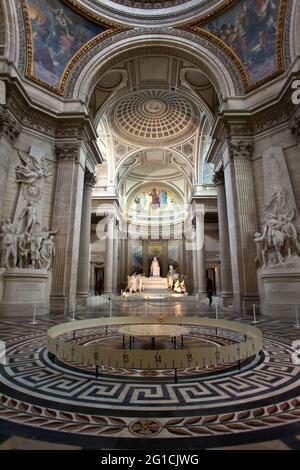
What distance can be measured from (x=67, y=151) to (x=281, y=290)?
10.6 metres

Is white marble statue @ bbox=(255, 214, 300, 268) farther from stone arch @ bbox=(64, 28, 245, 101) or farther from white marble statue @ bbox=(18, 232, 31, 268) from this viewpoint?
white marble statue @ bbox=(18, 232, 31, 268)

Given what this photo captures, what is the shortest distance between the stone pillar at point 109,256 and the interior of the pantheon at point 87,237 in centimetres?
855

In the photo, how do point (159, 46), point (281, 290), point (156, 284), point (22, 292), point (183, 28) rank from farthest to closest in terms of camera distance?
point (156, 284) < point (159, 46) < point (183, 28) < point (22, 292) < point (281, 290)

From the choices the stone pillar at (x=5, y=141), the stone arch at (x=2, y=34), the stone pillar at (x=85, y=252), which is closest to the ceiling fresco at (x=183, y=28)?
the stone arch at (x=2, y=34)

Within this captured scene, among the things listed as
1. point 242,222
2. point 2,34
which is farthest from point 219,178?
point 2,34

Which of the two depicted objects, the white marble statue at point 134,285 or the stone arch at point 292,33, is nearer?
the stone arch at point 292,33

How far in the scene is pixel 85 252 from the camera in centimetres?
1405

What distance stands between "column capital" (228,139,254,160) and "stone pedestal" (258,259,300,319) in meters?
5.19

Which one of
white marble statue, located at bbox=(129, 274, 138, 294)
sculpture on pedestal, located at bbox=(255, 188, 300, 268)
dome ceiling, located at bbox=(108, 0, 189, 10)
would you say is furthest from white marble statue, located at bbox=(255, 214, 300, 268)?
white marble statue, located at bbox=(129, 274, 138, 294)

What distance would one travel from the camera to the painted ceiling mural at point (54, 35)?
11.1m

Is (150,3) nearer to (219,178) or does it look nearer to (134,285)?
(219,178)

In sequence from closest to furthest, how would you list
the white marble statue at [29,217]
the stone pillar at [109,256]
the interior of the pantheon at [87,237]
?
the interior of the pantheon at [87,237]
the white marble statue at [29,217]
the stone pillar at [109,256]

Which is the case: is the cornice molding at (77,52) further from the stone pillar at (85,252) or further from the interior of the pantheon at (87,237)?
the stone pillar at (85,252)
